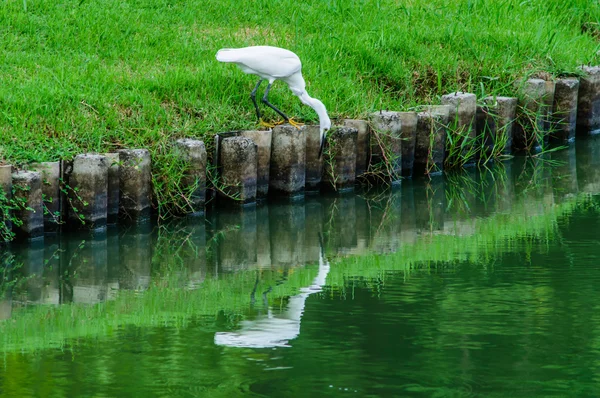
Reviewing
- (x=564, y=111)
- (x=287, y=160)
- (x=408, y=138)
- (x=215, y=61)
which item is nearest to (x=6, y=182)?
(x=287, y=160)

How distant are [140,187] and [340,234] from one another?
5.29 feet

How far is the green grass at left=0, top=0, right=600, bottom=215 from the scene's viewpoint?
361 inches

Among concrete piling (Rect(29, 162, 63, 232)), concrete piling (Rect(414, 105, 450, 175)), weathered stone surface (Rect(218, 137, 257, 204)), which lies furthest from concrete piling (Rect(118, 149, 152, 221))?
concrete piling (Rect(414, 105, 450, 175))

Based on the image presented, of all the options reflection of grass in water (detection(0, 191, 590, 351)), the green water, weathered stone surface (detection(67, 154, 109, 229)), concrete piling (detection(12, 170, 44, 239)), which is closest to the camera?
the green water

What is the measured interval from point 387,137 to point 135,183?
2.59 meters

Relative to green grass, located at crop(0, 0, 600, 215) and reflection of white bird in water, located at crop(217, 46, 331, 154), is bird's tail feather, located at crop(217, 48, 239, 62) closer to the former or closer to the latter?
reflection of white bird in water, located at crop(217, 46, 331, 154)

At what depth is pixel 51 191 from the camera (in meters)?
8.38

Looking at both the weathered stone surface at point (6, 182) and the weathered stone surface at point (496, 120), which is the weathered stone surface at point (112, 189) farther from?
the weathered stone surface at point (496, 120)

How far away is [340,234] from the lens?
29.8ft

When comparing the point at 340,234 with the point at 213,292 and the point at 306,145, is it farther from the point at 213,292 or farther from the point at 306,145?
the point at 213,292

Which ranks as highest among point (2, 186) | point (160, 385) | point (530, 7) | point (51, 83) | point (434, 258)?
point (530, 7)

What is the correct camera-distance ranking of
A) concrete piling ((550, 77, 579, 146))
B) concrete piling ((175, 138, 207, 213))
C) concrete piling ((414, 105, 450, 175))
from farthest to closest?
concrete piling ((550, 77, 579, 146))
concrete piling ((414, 105, 450, 175))
concrete piling ((175, 138, 207, 213))

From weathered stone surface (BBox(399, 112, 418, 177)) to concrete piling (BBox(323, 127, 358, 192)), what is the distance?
63 centimetres

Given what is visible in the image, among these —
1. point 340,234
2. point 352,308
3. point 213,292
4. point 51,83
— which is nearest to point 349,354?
point 352,308
